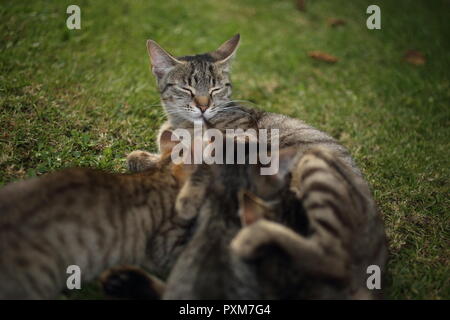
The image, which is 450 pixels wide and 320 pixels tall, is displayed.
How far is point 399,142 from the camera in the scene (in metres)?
4.36

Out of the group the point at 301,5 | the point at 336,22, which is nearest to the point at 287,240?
the point at 336,22

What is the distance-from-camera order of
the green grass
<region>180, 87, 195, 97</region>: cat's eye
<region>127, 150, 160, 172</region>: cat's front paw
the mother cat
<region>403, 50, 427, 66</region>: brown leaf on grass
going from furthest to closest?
<region>403, 50, 427, 66</region>: brown leaf on grass, <region>180, 87, 195, 97</region>: cat's eye, the green grass, <region>127, 150, 160, 172</region>: cat's front paw, the mother cat

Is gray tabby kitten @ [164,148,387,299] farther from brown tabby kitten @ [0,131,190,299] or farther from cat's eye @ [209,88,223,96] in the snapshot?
cat's eye @ [209,88,223,96]

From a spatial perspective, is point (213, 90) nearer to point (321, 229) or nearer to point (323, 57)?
point (321, 229)

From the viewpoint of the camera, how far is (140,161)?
323 cm

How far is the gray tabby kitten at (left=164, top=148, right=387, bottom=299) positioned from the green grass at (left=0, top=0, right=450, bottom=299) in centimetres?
64

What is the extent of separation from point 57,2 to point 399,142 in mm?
4780

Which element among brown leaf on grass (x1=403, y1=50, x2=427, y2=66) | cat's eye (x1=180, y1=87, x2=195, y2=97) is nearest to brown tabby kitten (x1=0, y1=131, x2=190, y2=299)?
cat's eye (x1=180, y1=87, x2=195, y2=97)

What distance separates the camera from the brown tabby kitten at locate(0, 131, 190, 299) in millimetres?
2078

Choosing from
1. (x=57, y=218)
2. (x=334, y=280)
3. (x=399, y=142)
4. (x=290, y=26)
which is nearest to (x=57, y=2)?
(x=290, y=26)

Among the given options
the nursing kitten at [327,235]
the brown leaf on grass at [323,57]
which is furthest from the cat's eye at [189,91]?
the brown leaf on grass at [323,57]

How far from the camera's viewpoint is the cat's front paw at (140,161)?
3180mm

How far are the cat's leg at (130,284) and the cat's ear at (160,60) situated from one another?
82.4 inches

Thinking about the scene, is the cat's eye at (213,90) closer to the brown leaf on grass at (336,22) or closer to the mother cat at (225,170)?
the mother cat at (225,170)
